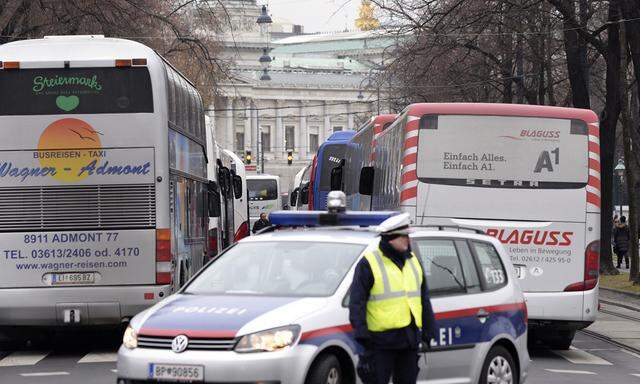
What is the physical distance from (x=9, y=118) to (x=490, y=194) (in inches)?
224

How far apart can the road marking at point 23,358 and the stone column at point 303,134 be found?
144238mm

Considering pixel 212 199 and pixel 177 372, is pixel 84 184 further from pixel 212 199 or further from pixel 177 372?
pixel 212 199

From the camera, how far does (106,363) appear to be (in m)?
16.4

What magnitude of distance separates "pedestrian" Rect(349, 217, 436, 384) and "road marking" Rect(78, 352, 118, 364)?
24.0 feet

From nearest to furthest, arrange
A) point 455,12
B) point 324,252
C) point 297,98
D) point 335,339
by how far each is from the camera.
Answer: point 335,339
point 324,252
point 455,12
point 297,98

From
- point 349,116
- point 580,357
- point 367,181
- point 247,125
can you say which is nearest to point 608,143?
point 367,181

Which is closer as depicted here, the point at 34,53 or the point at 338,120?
the point at 34,53

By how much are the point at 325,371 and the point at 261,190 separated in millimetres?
60572

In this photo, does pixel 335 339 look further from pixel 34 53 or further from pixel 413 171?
pixel 34 53

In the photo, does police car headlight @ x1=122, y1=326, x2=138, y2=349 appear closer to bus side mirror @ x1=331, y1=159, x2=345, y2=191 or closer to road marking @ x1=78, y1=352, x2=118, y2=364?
road marking @ x1=78, y1=352, x2=118, y2=364

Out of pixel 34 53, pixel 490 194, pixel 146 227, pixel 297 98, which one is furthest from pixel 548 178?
pixel 297 98

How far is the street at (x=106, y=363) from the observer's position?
15070 millimetres

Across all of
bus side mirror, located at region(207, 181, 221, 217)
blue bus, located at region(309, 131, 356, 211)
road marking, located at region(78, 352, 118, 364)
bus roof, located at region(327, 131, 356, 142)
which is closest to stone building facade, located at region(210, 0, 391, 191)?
bus roof, located at region(327, 131, 356, 142)

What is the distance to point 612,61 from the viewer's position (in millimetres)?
35656
